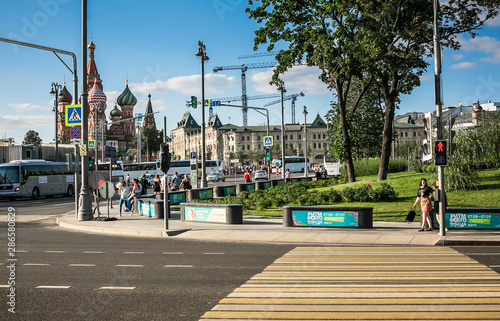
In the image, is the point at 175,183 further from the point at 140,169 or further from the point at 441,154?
the point at 140,169

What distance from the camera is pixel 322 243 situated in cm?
1527

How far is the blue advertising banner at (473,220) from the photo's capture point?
17094 mm

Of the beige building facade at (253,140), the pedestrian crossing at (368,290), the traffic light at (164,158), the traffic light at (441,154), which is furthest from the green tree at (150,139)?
the pedestrian crossing at (368,290)

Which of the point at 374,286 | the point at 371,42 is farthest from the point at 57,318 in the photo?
the point at 371,42

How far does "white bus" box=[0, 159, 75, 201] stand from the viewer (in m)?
41.4

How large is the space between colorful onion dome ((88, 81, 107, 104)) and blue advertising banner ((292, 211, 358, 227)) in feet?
354

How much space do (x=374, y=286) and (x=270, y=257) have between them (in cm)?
418

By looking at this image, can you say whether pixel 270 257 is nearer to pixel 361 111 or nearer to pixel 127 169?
pixel 361 111

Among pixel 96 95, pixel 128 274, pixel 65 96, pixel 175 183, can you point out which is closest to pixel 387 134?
Answer: pixel 175 183

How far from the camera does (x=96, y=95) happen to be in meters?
119

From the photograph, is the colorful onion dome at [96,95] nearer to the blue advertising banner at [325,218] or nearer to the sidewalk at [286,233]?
the sidewalk at [286,233]

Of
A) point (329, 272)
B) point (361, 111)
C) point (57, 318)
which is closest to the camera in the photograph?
point (57, 318)

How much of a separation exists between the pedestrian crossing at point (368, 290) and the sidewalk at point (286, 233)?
303 cm

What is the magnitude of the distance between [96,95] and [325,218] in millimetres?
109981
